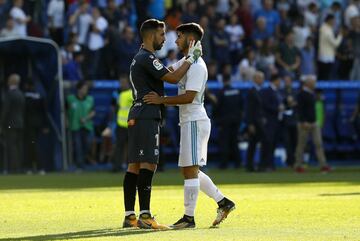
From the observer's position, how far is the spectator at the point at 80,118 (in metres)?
28.6

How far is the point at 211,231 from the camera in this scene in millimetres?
12727

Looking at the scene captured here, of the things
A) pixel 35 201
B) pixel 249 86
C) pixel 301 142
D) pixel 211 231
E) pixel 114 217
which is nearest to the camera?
pixel 211 231

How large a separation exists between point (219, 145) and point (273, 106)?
179 cm

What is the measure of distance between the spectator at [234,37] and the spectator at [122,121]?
17.0 ft

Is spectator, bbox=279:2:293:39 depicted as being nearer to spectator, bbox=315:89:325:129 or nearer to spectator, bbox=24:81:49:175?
spectator, bbox=315:89:325:129

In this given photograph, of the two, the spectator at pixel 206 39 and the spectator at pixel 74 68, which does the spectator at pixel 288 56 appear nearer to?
the spectator at pixel 206 39

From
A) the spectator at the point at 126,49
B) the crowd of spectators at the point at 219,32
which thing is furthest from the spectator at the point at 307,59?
the spectator at the point at 126,49

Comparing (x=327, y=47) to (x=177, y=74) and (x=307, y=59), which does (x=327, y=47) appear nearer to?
(x=307, y=59)

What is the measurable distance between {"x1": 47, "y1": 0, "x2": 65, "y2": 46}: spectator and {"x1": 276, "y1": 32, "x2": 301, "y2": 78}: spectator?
19.7 ft

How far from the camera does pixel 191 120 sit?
1322cm

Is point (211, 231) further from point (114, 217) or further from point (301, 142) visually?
point (301, 142)

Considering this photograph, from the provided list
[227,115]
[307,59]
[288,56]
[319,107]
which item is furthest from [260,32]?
[227,115]

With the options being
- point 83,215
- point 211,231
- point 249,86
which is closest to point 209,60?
point 249,86

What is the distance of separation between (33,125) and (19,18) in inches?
110
